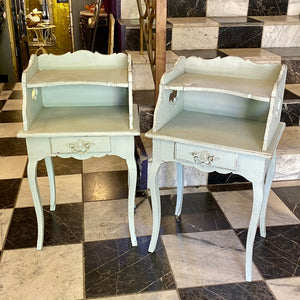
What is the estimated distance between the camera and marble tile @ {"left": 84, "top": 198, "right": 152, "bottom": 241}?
2.27 metres

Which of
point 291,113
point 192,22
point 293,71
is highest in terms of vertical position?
point 192,22

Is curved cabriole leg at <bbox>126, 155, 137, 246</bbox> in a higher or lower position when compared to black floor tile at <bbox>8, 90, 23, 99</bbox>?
higher

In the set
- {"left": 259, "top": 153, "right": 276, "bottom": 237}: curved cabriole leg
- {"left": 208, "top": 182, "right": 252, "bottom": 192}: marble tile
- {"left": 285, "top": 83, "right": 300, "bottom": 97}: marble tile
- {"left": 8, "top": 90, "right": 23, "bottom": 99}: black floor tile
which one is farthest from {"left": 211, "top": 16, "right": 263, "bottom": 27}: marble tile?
{"left": 8, "top": 90, "right": 23, "bottom": 99}: black floor tile

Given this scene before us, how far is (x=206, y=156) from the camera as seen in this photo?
1799 mm

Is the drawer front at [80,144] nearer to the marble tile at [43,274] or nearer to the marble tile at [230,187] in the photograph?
the marble tile at [43,274]

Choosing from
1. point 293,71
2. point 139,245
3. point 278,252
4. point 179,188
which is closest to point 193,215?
point 179,188

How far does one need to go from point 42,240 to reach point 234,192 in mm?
1266

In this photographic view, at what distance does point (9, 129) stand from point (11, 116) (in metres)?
0.35

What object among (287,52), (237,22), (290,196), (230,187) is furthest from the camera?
(237,22)

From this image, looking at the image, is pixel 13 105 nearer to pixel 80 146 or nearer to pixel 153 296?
pixel 80 146

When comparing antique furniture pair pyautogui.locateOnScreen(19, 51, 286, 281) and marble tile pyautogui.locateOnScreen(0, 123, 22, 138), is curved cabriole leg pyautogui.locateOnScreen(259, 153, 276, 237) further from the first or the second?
marble tile pyautogui.locateOnScreen(0, 123, 22, 138)

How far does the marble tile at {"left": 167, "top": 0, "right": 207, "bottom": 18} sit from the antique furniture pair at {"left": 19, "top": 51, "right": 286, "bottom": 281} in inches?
65.8

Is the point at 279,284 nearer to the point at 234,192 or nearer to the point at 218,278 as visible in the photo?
the point at 218,278

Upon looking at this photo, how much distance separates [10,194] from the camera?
8.76 ft
